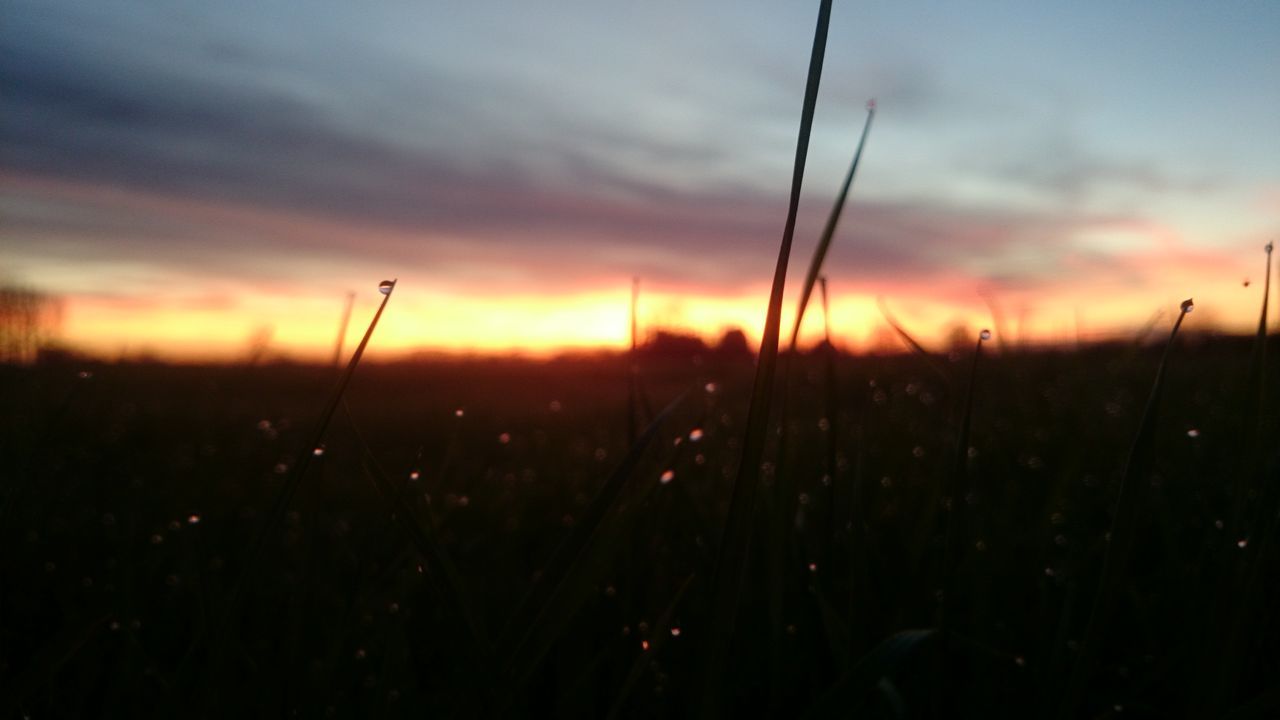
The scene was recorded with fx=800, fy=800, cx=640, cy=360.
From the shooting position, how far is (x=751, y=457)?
0.61m

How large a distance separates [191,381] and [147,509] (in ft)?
11.7

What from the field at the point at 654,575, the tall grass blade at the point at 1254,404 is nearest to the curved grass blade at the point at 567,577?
the field at the point at 654,575

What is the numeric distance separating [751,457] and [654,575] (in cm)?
74

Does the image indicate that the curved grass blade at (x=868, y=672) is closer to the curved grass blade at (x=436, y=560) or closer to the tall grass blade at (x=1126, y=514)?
the tall grass blade at (x=1126, y=514)

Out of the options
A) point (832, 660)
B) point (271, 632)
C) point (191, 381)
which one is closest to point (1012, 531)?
point (832, 660)

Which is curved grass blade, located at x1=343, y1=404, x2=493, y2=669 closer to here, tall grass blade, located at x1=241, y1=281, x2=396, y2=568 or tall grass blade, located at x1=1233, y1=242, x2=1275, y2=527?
tall grass blade, located at x1=241, y1=281, x2=396, y2=568

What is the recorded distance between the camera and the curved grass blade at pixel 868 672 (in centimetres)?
71

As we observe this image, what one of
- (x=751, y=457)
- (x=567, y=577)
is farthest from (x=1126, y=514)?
(x=567, y=577)

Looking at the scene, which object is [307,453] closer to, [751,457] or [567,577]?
[567,577]

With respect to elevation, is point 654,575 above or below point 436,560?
below

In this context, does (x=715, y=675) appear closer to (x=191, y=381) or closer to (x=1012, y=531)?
(x=1012, y=531)

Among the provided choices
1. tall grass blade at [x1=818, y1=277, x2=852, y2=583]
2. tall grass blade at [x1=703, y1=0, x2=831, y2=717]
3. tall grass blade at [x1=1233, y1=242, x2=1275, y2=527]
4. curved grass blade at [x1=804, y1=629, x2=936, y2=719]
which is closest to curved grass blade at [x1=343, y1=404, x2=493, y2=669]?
tall grass blade at [x1=703, y1=0, x2=831, y2=717]

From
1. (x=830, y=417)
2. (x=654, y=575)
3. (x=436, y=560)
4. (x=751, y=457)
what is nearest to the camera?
(x=751, y=457)

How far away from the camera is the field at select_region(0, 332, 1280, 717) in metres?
0.76
